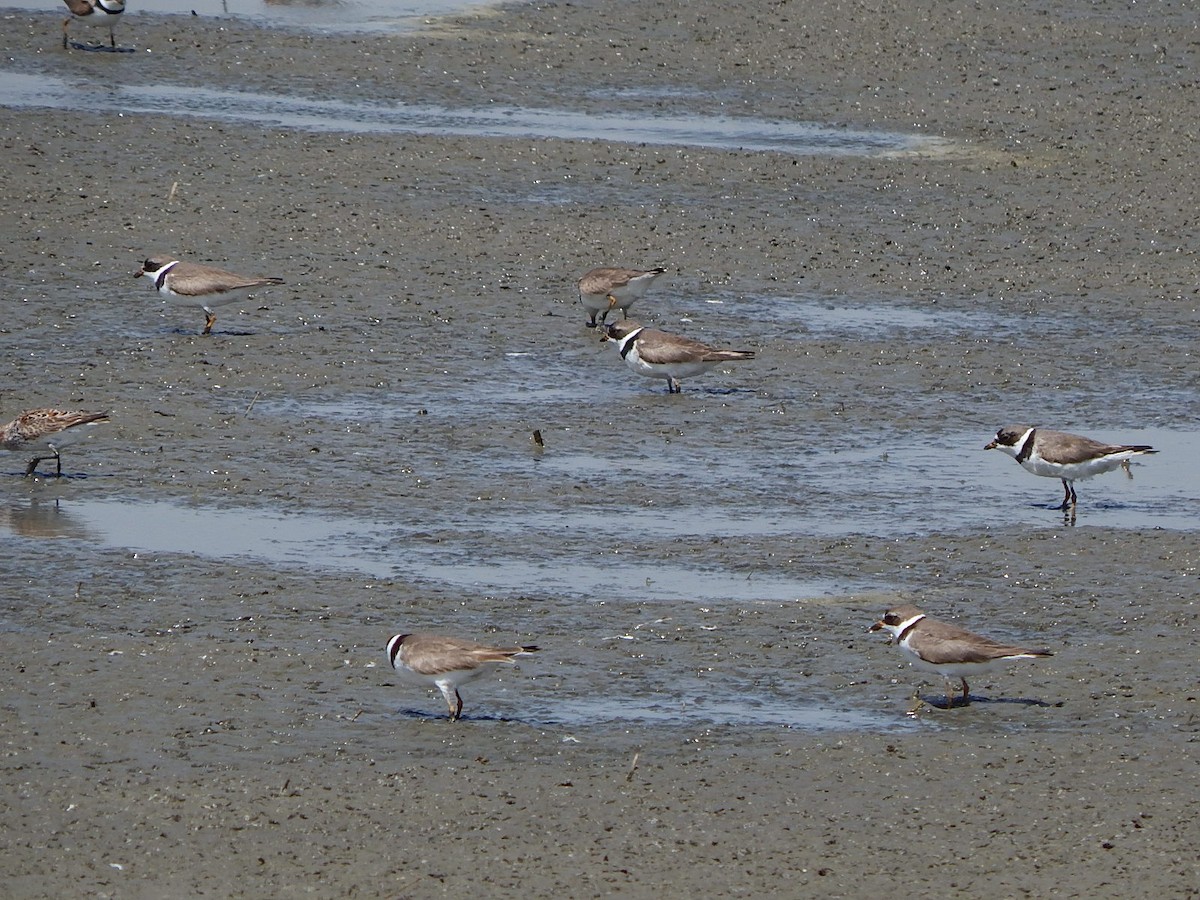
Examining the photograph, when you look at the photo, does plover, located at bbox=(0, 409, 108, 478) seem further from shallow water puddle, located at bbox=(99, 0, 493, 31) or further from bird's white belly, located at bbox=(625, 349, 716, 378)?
shallow water puddle, located at bbox=(99, 0, 493, 31)

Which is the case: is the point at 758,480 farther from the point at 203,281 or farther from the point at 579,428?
the point at 203,281

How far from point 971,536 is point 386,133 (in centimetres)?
1142

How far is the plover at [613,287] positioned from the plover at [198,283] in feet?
8.16

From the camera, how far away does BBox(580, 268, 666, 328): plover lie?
53.9 ft

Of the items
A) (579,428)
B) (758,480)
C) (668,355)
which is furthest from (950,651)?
(668,355)

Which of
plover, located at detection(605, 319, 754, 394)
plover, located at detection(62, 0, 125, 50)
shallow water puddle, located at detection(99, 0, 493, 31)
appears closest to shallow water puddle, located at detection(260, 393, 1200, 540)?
plover, located at detection(605, 319, 754, 394)

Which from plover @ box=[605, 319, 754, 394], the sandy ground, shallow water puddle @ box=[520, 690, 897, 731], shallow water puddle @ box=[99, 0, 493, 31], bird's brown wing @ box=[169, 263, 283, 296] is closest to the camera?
the sandy ground

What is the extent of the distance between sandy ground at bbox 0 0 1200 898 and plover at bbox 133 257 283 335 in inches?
14.2

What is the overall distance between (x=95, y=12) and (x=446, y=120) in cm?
498

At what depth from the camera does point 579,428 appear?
14.4 metres

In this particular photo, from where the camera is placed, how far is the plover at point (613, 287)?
1642 centimetres

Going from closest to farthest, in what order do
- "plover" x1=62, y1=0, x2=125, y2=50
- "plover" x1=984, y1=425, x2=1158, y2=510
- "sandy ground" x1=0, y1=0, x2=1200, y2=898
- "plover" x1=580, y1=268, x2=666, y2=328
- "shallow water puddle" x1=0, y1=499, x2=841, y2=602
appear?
1. "sandy ground" x1=0, y1=0, x2=1200, y2=898
2. "shallow water puddle" x1=0, y1=499, x2=841, y2=602
3. "plover" x1=984, y1=425, x2=1158, y2=510
4. "plover" x1=580, y1=268, x2=666, y2=328
5. "plover" x1=62, y1=0, x2=125, y2=50

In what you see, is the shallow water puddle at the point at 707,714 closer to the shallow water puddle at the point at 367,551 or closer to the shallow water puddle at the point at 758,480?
the shallow water puddle at the point at 367,551

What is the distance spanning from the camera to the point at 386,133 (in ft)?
72.4
